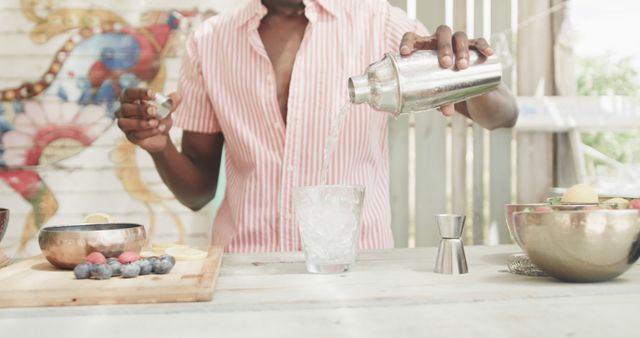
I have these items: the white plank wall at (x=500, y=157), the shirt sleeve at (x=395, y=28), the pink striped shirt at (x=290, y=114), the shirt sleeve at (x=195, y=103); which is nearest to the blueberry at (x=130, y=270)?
the pink striped shirt at (x=290, y=114)

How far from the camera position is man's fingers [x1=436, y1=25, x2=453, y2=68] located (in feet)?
3.88

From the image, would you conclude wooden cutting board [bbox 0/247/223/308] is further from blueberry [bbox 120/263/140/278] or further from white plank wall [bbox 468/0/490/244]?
white plank wall [bbox 468/0/490/244]

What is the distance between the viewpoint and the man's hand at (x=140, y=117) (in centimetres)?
153

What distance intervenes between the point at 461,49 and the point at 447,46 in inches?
1.1

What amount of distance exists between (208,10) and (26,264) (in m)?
2.66

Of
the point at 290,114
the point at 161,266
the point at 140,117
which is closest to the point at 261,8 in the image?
the point at 290,114

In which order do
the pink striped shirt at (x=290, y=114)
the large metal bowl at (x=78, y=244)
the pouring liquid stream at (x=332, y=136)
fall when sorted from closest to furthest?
1. the large metal bowl at (x=78, y=244)
2. the pouring liquid stream at (x=332, y=136)
3. the pink striped shirt at (x=290, y=114)

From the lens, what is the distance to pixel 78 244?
1097mm

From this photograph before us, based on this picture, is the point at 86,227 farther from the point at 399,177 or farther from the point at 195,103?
the point at 399,177

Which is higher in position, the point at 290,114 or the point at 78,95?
the point at 78,95

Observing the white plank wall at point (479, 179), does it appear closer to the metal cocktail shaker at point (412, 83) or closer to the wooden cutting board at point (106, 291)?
the metal cocktail shaker at point (412, 83)

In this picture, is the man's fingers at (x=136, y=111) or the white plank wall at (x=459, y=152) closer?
the man's fingers at (x=136, y=111)

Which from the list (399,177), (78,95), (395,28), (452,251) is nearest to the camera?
(452,251)

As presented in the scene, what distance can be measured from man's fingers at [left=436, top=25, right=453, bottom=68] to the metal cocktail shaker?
0.01 m
